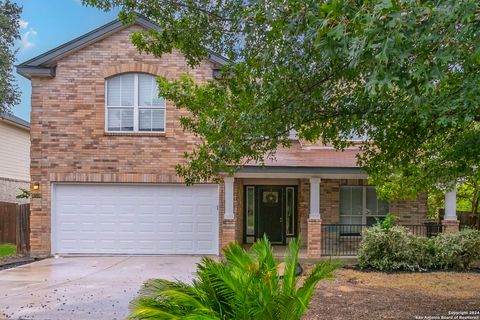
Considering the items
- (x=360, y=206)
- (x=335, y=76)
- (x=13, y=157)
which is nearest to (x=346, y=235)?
(x=360, y=206)

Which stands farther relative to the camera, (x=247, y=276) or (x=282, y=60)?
(x=282, y=60)

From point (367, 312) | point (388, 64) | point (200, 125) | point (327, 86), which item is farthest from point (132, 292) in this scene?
point (388, 64)

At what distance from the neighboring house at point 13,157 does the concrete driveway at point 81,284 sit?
37.0ft

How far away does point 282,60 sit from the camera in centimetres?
538

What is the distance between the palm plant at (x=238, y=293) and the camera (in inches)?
163

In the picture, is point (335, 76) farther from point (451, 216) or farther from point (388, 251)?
point (451, 216)

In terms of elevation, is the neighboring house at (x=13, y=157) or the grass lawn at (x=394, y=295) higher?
the neighboring house at (x=13, y=157)

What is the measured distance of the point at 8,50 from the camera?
1622 cm

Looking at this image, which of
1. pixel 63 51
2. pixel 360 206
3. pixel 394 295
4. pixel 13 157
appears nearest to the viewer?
pixel 394 295

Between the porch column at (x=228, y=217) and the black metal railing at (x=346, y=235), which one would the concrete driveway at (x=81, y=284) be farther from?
the black metal railing at (x=346, y=235)

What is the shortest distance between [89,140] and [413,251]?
930cm

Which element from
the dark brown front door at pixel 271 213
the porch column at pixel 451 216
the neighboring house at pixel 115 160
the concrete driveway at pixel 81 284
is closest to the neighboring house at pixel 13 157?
the neighboring house at pixel 115 160

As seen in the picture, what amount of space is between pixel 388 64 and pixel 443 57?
363 millimetres

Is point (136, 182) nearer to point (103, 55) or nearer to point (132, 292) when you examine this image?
point (103, 55)
